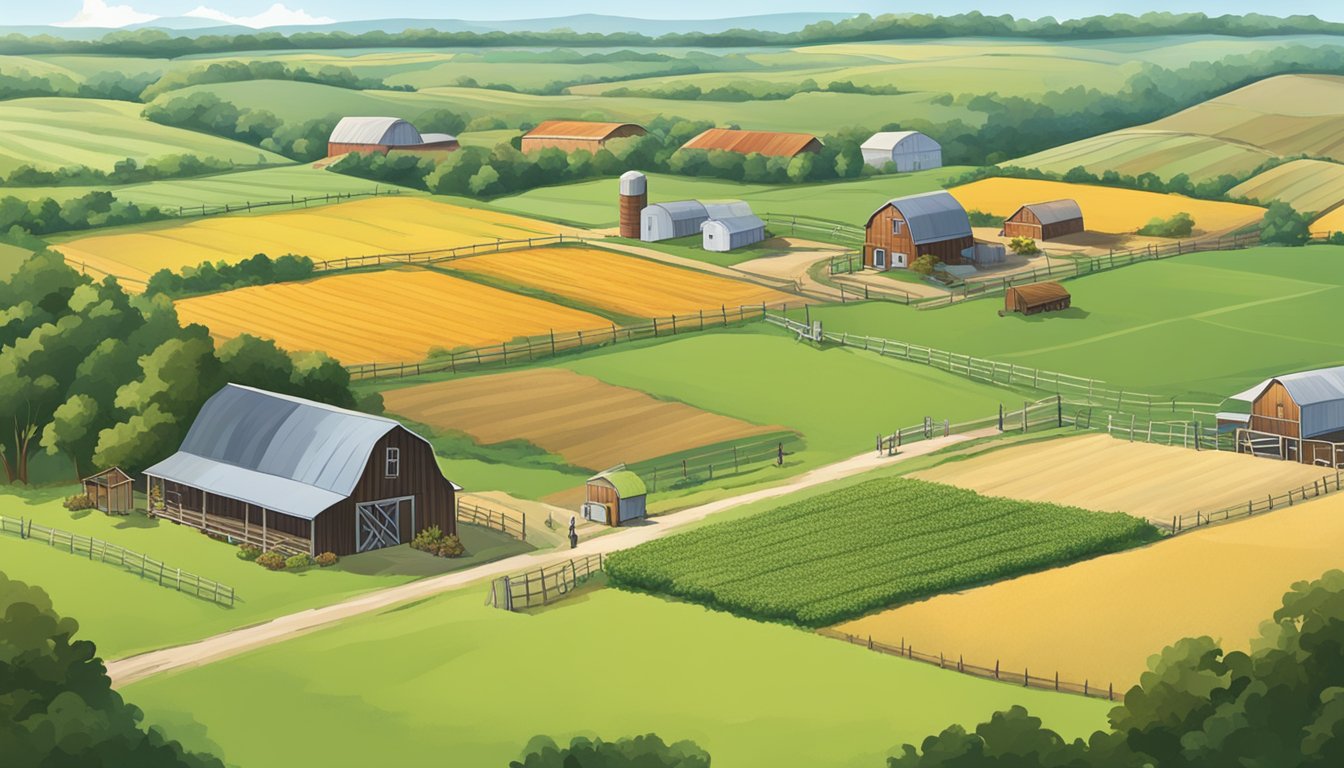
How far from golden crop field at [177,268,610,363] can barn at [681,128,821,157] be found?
6290cm

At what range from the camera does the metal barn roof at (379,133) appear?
594 feet

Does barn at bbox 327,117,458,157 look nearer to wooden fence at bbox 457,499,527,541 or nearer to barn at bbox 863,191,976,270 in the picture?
barn at bbox 863,191,976,270

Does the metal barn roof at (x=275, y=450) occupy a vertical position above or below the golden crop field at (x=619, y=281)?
above

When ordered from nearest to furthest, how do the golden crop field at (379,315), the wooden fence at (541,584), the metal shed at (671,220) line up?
1. the wooden fence at (541,584)
2. the golden crop field at (379,315)
3. the metal shed at (671,220)

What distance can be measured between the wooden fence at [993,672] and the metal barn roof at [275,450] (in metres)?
20.6

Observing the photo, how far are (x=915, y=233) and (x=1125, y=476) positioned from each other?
174 ft

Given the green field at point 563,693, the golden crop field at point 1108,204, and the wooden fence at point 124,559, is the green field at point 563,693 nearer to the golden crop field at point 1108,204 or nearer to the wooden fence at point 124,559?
the wooden fence at point 124,559

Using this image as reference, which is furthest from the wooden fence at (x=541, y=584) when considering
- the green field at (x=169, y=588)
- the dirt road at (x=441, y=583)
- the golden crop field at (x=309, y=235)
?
the golden crop field at (x=309, y=235)

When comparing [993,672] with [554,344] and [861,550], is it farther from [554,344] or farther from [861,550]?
[554,344]

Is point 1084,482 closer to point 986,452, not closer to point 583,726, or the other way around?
Result: point 986,452

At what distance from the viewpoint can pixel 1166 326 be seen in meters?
109

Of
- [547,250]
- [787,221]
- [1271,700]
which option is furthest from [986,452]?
[787,221]

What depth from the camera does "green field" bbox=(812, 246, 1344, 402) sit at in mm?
100312

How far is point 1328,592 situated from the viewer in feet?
137
